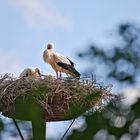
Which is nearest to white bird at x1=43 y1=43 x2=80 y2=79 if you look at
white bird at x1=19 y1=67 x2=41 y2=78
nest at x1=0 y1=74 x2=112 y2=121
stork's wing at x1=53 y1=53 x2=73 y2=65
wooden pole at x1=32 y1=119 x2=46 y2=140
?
stork's wing at x1=53 y1=53 x2=73 y2=65

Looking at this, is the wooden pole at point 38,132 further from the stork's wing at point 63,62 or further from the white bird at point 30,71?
the stork's wing at point 63,62

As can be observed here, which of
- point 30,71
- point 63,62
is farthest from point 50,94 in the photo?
point 63,62

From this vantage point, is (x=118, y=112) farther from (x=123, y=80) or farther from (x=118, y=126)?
(x=123, y=80)

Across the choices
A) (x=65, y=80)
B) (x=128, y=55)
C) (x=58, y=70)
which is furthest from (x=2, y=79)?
(x=128, y=55)

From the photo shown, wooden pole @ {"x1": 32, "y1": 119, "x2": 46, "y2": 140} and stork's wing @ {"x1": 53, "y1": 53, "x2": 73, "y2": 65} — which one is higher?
stork's wing @ {"x1": 53, "y1": 53, "x2": 73, "y2": 65}

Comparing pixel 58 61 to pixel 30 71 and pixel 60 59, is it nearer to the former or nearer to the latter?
pixel 60 59

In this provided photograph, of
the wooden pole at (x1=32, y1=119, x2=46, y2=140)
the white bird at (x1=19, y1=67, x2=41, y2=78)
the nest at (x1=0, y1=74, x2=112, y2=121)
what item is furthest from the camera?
the white bird at (x1=19, y1=67, x2=41, y2=78)

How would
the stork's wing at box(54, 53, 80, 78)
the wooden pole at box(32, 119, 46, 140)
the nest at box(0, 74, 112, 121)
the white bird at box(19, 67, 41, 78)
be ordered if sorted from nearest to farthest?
1. the wooden pole at box(32, 119, 46, 140)
2. the nest at box(0, 74, 112, 121)
3. the white bird at box(19, 67, 41, 78)
4. the stork's wing at box(54, 53, 80, 78)

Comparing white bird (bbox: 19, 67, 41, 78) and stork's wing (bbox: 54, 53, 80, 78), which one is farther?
stork's wing (bbox: 54, 53, 80, 78)

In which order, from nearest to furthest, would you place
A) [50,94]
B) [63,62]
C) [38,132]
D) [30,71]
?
[38,132]
[50,94]
[30,71]
[63,62]

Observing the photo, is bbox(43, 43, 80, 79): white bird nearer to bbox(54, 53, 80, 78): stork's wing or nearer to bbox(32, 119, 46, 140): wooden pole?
bbox(54, 53, 80, 78): stork's wing

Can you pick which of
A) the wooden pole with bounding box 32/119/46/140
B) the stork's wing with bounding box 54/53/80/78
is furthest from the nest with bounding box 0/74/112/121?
the stork's wing with bounding box 54/53/80/78

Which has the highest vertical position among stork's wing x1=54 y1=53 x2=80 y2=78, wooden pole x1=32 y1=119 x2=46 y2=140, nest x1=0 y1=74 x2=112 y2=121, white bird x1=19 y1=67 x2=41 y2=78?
stork's wing x1=54 y1=53 x2=80 y2=78

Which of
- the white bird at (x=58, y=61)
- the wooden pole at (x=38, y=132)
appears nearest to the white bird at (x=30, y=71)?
the white bird at (x=58, y=61)
